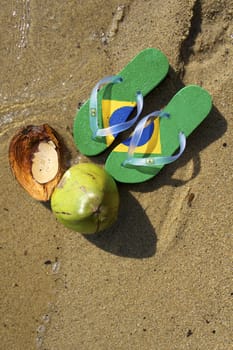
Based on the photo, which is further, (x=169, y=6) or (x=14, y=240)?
(x=14, y=240)

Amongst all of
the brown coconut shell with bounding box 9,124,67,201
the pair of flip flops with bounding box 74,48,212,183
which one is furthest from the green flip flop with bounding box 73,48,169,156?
the brown coconut shell with bounding box 9,124,67,201

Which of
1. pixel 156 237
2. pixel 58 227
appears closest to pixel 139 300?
pixel 156 237

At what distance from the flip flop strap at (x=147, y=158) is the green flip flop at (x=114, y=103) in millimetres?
50

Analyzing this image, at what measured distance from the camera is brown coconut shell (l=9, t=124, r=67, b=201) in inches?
94.0

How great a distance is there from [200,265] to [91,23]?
4.26ft

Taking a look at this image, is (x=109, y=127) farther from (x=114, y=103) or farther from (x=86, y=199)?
(x=86, y=199)

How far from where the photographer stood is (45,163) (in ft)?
7.96

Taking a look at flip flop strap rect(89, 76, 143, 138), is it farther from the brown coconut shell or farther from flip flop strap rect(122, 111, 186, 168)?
the brown coconut shell

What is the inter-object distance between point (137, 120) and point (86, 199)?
0.52m

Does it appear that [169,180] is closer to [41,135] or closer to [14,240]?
[41,135]

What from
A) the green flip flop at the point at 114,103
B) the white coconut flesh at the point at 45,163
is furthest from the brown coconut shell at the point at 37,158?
the green flip flop at the point at 114,103

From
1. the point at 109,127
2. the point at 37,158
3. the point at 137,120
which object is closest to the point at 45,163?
the point at 37,158

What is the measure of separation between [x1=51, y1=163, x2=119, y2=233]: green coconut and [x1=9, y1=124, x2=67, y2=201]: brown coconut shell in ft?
0.45

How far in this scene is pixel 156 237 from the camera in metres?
2.33
